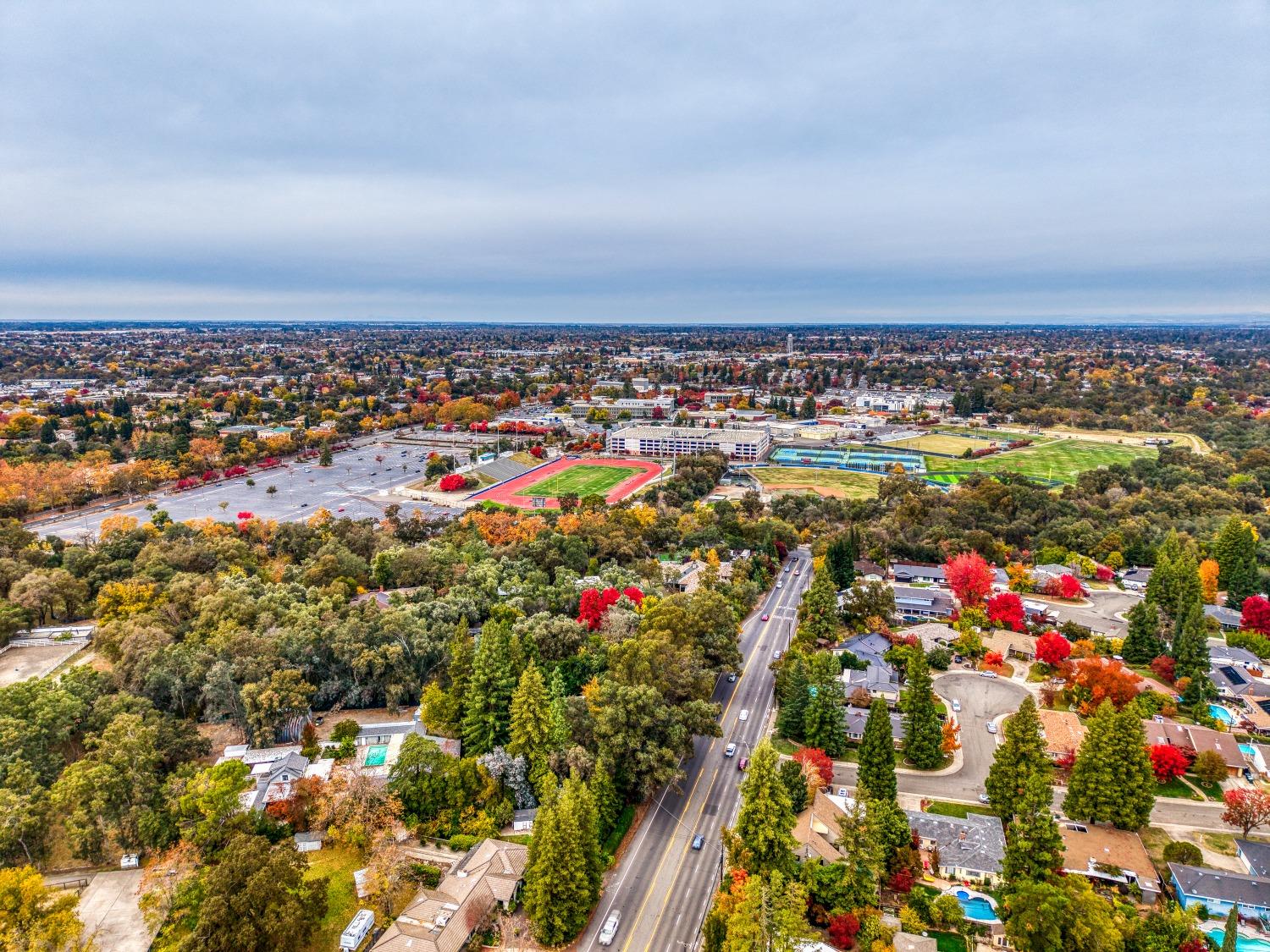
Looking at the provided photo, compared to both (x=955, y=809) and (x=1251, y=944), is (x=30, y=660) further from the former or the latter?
(x=1251, y=944)

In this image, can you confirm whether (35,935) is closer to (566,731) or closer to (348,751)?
(348,751)

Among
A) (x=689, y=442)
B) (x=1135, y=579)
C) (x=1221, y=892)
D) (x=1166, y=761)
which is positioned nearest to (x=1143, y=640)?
(x=1166, y=761)

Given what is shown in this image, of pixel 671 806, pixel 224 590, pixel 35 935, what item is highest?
pixel 224 590

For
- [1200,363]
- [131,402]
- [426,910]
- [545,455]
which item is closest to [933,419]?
[545,455]

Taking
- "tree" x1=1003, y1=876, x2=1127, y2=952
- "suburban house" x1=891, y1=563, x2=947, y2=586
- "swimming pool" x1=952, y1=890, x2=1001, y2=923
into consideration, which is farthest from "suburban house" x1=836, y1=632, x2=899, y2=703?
"tree" x1=1003, y1=876, x2=1127, y2=952

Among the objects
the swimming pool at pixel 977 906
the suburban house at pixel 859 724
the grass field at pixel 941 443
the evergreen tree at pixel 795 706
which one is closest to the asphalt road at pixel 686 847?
the evergreen tree at pixel 795 706

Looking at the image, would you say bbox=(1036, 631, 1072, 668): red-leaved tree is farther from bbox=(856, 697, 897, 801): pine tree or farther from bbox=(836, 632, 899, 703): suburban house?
bbox=(856, 697, 897, 801): pine tree

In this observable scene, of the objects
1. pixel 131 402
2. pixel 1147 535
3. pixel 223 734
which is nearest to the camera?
pixel 223 734
